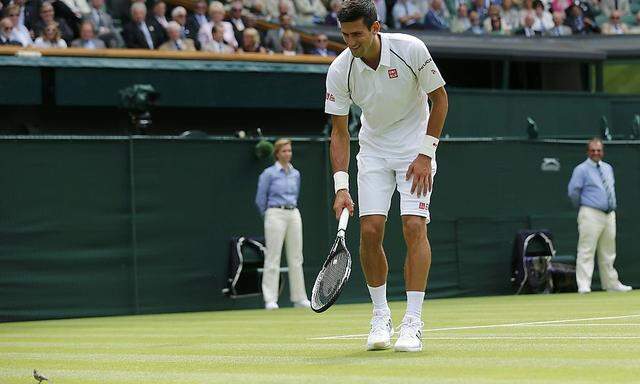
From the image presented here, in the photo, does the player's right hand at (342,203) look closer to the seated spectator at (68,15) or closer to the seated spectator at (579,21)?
the seated spectator at (68,15)

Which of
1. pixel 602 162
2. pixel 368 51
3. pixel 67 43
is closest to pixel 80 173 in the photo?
pixel 67 43

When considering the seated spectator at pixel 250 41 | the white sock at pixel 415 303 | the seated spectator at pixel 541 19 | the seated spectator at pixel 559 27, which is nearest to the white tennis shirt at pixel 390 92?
the white sock at pixel 415 303

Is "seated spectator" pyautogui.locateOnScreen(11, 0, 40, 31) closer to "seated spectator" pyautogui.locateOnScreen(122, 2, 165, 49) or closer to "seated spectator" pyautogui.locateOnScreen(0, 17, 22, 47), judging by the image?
"seated spectator" pyautogui.locateOnScreen(0, 17, 22, 47)

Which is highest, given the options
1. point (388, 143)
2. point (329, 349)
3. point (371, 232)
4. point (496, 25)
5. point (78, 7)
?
point (78, 7)

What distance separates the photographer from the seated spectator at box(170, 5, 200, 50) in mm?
21375

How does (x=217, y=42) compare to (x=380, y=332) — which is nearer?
(x=380, y=332)

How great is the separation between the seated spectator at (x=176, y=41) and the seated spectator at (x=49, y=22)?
4.70 ft

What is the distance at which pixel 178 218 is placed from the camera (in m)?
17.6

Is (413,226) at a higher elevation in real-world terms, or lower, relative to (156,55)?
lower

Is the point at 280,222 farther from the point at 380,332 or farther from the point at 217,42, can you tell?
the point at 380,332

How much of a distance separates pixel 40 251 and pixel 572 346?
30.3 feet

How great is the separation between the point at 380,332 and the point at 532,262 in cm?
1145

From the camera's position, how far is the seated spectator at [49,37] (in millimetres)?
19562

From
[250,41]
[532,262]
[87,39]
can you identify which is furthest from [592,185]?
[87,39]
